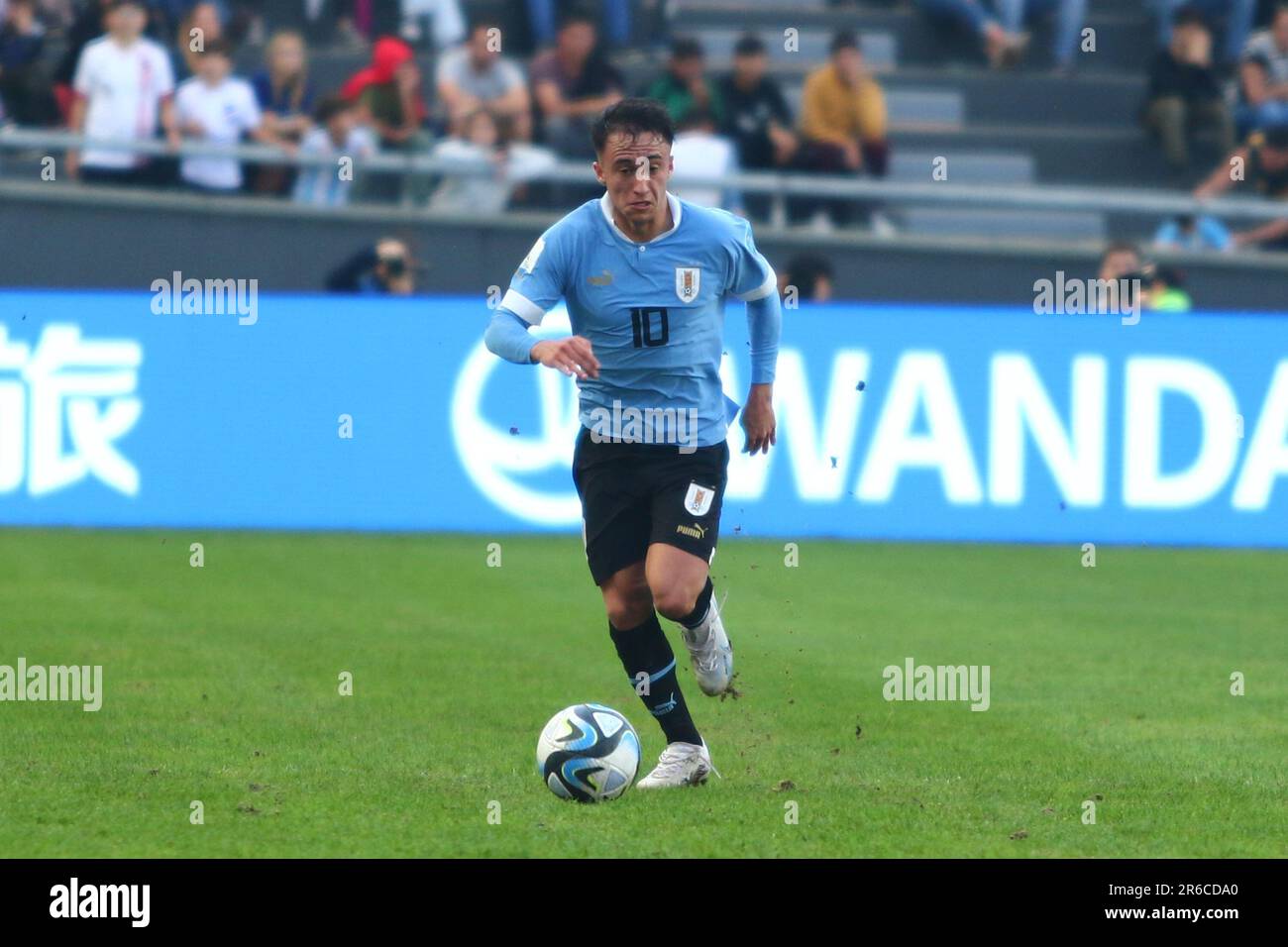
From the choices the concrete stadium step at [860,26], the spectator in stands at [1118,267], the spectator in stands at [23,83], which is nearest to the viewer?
the spectator in stands at [1118,267]

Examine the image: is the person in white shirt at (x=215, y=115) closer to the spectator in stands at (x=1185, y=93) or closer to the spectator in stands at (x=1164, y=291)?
the spectator in stands at (x=1164, y=291)

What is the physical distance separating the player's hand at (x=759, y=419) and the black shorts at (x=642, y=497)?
213 mm

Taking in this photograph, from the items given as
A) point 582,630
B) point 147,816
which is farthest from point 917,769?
point 582,630

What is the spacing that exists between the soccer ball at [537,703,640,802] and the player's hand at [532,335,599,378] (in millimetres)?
1323

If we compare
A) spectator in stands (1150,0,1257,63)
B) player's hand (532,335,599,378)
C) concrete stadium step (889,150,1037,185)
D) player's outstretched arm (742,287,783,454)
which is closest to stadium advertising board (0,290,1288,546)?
concrete stadium step (889,150,1037,185)

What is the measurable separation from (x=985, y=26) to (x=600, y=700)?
15.2 meters

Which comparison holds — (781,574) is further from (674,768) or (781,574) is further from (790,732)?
(674,768)

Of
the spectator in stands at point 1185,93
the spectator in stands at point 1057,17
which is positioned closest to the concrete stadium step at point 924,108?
the spectator in stands at point 1057,17

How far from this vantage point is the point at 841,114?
810 inches

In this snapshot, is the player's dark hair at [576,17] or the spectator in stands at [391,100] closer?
the spectator in stands at [391,100]

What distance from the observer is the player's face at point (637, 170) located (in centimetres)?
774

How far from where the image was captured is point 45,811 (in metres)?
7.38

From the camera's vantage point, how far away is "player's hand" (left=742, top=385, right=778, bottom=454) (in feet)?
27.6

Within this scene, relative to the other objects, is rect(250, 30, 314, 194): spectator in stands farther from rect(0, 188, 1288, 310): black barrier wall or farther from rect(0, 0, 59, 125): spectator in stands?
rect(0, 0, 59, 125): spectator in stands
